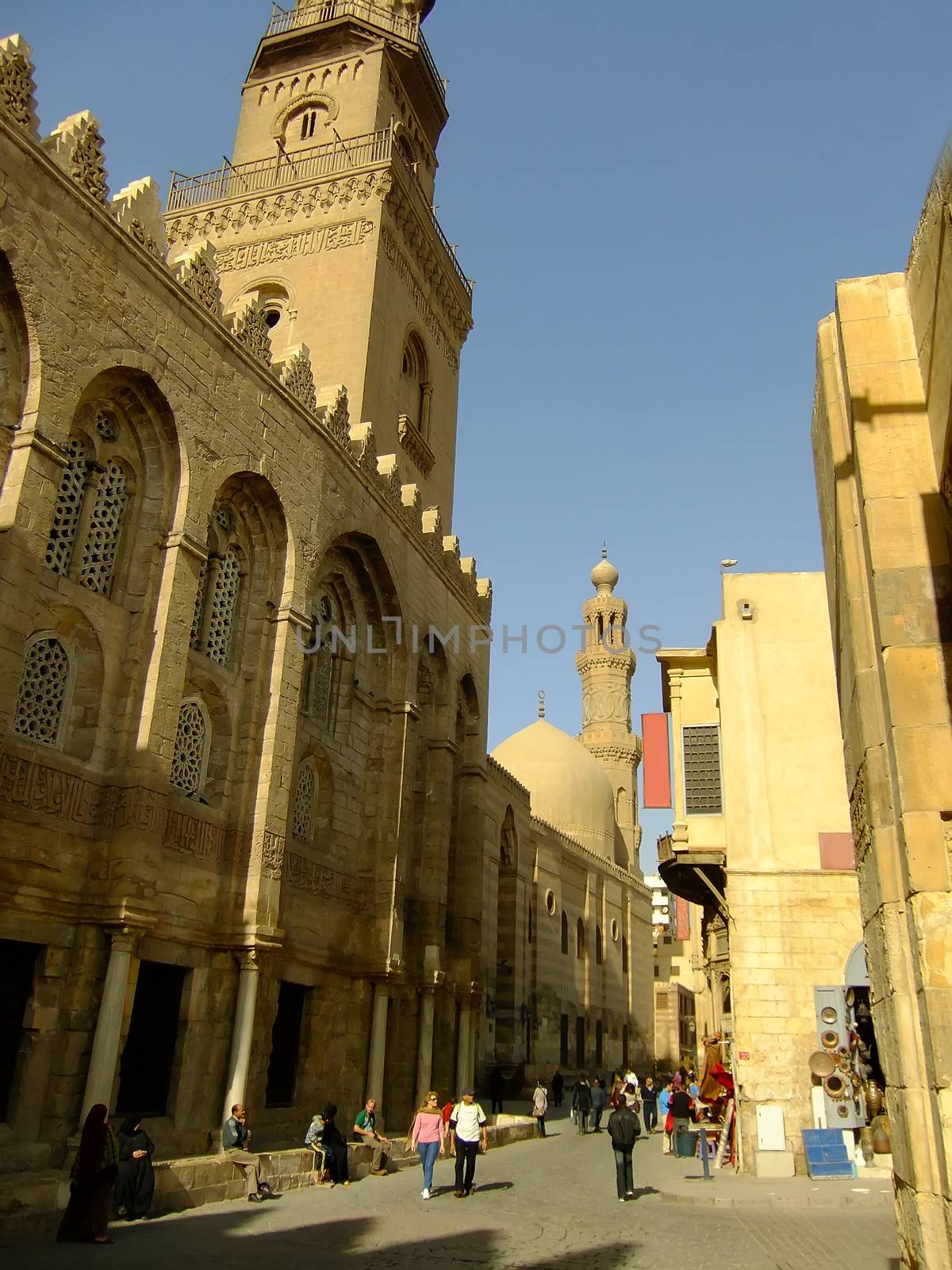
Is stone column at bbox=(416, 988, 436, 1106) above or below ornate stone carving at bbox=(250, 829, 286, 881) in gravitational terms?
below

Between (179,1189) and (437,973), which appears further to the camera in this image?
(437,973)

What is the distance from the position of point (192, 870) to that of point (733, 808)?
26.5 ft

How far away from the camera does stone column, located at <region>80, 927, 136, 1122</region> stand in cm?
959

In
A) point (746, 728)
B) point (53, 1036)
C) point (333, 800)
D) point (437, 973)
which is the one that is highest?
point (746, 728)

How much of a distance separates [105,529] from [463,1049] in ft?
37.8

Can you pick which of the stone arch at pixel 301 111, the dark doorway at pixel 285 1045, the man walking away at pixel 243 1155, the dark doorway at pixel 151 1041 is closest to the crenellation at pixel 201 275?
the dark doorway at pixel 151 1041

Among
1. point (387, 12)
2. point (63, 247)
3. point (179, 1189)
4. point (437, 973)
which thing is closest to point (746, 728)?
point (437, 973)

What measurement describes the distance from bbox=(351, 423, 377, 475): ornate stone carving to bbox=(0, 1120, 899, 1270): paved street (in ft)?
33.3

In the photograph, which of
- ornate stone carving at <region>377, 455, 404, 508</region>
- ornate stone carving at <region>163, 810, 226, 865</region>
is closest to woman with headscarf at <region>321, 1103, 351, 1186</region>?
ornate stone carving at <region>163, 810, 226, 865</region>

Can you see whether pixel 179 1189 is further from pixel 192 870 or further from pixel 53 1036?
pixel 192 870

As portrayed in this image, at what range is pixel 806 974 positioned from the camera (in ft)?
46.5

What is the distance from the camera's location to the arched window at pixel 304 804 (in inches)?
565

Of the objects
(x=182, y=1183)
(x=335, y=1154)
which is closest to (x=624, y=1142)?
(x=335, y=1154)

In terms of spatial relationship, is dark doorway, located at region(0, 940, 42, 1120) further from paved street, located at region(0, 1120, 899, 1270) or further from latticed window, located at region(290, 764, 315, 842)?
latticed window, located at region(290, 764, 315, 842)
